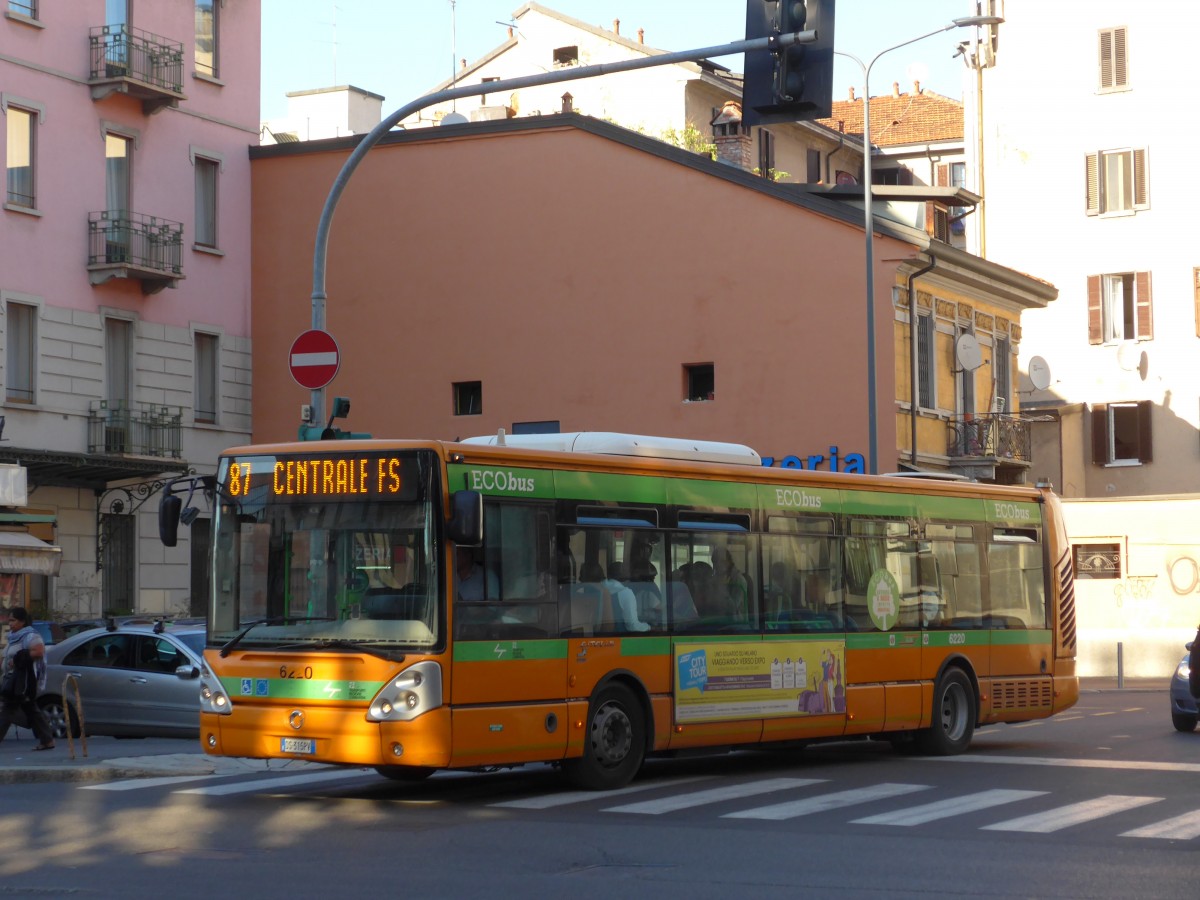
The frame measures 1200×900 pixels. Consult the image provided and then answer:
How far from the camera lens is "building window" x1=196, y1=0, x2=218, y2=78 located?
39.1 m

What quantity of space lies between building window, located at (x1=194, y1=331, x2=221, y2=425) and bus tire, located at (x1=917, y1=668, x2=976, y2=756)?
23738 millimetres

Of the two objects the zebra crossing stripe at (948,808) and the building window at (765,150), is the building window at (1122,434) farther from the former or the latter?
the zebra crossing stripe at (948,808)

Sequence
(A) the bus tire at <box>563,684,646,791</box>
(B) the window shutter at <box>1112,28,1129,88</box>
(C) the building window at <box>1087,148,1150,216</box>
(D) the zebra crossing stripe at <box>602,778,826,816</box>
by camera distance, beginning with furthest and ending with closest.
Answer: (B) the window shutter at <box>1112,28,1129,88</box>
(C) the building window at <box>1087,148,1150,216</box>
(A) the bus tire at <box>563,684,646,791</box>
(D) the zebra crossing stripe at <box>602,778,826,816</box>

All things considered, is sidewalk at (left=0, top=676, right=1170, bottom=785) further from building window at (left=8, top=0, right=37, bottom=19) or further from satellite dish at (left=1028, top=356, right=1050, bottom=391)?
satellite dish at (left=1028, top=356, right=1050, bottom=391)

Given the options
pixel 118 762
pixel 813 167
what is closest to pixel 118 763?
pixel 118 762

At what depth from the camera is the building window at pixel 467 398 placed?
40188 mm

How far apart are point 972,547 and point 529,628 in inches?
271

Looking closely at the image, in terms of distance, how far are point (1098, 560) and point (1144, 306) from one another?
44.1 feet

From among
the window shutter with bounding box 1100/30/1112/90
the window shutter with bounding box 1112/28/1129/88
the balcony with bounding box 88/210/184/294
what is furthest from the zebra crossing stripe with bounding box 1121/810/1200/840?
the window shutter with bounding box 1100/30/1112/90

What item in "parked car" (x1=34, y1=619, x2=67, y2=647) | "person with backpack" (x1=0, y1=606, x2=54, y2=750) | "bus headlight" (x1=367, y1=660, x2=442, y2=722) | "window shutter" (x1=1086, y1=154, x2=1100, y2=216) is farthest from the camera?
"window shutter" (x1=1086, y1=154, x2=1100, y2=216)

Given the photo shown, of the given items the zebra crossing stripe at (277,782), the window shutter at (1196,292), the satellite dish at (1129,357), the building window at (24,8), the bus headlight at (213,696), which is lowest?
the zebra crossing stripe at (277,782)

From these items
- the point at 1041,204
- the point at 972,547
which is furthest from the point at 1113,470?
the point at 972,547

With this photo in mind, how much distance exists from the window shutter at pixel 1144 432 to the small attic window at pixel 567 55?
74.3 ft

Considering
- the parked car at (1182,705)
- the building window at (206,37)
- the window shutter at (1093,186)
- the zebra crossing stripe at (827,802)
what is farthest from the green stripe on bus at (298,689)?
the window shutter at (1093,186)
